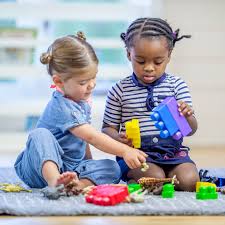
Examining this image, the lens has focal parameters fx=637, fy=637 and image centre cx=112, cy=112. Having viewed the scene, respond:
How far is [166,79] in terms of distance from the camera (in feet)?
5.80

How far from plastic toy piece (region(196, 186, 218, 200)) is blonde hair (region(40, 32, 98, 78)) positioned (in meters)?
0.42

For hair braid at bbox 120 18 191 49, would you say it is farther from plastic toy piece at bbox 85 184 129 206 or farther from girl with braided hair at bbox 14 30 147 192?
plastic toy piece at bbox 85 184 129 206

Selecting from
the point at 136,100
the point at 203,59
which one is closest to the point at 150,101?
the point at 136,100

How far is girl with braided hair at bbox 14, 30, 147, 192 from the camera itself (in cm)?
154

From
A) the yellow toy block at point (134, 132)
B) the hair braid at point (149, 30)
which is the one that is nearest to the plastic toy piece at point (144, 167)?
the yellow toy block at point (134, 132)

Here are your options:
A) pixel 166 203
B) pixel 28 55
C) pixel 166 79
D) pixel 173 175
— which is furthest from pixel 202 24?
pixel 166 203

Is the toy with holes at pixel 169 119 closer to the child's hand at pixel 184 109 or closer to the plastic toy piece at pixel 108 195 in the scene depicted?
the child's hand at pixel 184 109

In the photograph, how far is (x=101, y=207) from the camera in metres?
1.32

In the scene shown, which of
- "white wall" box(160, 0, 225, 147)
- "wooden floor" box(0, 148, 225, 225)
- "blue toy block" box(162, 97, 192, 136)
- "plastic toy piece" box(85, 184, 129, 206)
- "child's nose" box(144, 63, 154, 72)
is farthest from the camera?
"white wall" box(160, 0, 225, 147)

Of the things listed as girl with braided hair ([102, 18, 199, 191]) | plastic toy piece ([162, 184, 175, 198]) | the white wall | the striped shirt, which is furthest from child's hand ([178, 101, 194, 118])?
the white wall

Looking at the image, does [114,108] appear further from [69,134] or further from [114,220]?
[114,220]

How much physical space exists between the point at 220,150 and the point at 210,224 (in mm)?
1597

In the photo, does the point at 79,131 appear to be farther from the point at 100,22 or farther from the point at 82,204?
the point at 100,22

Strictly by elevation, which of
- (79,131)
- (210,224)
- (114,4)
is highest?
(114,4)
